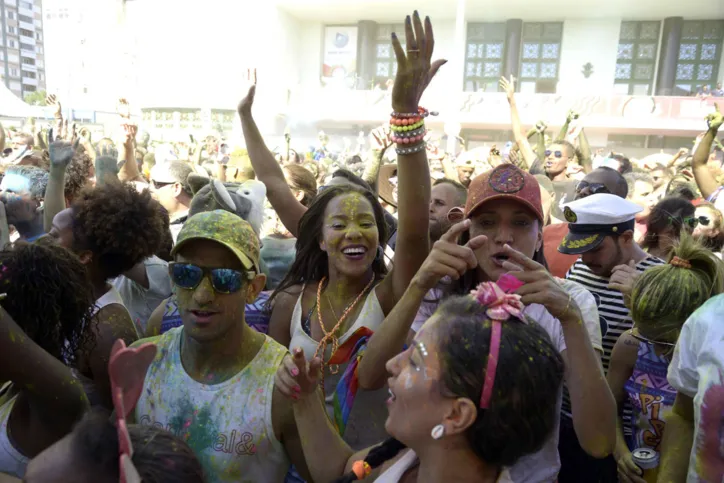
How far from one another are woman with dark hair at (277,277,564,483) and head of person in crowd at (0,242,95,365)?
113 centimetres

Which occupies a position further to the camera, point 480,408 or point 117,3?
point 117,3

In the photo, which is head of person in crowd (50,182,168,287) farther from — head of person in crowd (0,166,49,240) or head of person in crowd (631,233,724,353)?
head of person in crowd (631,233,724,353)

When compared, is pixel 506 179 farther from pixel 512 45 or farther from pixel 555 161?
pixel 512 45

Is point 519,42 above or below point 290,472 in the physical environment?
above

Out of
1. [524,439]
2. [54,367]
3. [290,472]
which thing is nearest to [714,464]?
[524,439]

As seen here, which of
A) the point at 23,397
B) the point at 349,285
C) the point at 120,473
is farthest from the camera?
the point at 349,285

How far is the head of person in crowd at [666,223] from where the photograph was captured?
11.7ft

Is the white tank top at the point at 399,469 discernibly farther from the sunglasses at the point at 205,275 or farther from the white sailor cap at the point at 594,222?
the white sailor cap at the point at 594,222

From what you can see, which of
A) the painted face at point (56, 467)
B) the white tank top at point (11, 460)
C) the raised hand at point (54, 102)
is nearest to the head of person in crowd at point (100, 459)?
the painted face at point (56, 467)

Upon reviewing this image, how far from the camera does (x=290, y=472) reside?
202 cm

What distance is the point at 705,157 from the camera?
17.7 ft

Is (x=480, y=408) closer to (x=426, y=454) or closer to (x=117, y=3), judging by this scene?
(x=426, y=454)

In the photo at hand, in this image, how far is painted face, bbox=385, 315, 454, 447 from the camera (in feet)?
4.50

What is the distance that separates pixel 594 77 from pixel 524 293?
33709 mm
